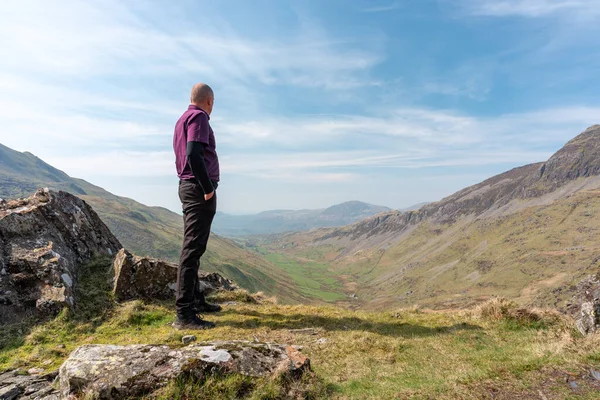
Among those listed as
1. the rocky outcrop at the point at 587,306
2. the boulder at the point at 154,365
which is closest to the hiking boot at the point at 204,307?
the boulder at the point at 154,365

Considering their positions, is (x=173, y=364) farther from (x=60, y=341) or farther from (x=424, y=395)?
(x=60, y=341)

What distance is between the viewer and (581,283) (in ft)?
35.7

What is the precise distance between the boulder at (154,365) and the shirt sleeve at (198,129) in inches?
193

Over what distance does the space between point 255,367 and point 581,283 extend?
11.6m

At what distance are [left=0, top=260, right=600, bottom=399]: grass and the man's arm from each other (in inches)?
149

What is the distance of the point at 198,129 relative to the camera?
8297 mm

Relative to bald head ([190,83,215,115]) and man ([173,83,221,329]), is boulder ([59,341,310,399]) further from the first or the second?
bald head ([190,83,215,115])

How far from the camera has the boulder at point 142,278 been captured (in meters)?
10.9

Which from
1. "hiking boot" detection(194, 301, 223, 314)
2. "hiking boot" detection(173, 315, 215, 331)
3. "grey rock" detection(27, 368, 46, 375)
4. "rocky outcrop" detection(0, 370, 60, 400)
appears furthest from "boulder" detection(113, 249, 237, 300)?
"rocky outcrop" detection(0, 370, 60, 400)

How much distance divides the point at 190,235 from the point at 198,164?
2.07 m

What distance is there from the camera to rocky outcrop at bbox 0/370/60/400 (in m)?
5.32

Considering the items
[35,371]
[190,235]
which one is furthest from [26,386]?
[190,235]

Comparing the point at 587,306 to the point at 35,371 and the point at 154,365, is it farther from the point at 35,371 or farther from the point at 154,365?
the point at 35,371

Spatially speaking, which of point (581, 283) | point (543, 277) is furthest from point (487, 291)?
point (581, 283)
